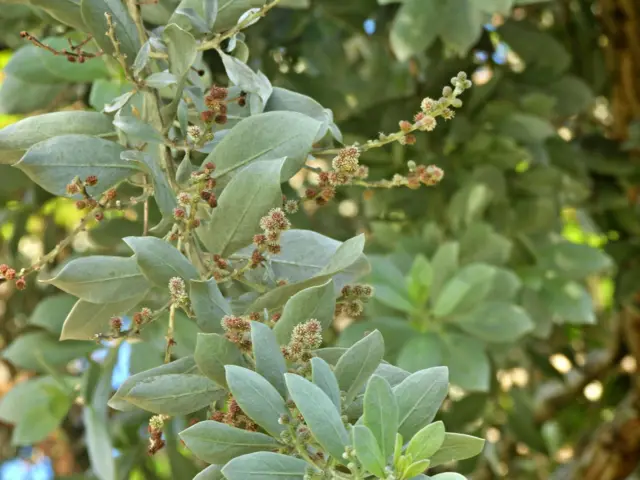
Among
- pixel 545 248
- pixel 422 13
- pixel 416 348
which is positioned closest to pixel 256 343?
pixel 416 348

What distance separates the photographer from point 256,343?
43 centimetres

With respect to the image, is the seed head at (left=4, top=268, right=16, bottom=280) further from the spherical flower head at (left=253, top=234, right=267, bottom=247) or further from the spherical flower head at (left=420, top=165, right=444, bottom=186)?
the spherical flower head at (left=420, top=165, right=444, bottom=186)

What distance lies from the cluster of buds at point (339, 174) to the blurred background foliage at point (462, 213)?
18cm

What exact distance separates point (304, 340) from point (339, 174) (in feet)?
0.34

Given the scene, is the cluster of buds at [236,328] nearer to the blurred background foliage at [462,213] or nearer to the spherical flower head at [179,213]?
the spherical flower head at [179,213]

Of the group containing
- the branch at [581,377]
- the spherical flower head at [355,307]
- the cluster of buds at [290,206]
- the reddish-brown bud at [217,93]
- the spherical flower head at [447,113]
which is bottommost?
the branch at [581,377]

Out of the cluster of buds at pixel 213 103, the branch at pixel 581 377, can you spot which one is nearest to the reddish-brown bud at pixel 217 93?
the cluster of buds at pixel 213 103

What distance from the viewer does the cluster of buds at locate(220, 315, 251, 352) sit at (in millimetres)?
451

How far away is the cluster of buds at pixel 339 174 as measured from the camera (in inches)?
19.3

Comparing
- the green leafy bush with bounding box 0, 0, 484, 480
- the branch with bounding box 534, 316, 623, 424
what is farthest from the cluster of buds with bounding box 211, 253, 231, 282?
the branch with bounding box 534, 316, 623, 424

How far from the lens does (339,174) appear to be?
0.50 metres

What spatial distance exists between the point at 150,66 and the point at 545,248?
727 mm

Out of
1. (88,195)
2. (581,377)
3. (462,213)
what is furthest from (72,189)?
(581,377)

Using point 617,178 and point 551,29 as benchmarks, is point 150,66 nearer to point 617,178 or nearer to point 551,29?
point 617,178
